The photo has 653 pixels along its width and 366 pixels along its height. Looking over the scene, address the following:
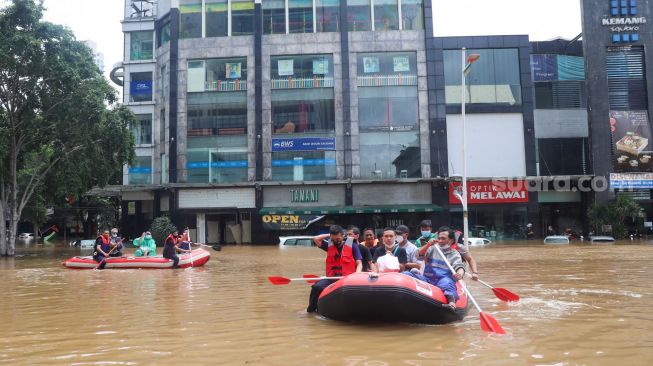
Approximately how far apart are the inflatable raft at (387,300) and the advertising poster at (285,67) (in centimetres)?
3107

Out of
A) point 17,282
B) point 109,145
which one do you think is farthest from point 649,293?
point 109,145

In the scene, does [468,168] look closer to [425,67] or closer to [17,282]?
[425,67]

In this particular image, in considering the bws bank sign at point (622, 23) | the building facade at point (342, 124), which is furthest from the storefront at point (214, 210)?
the bws bank sign at point (622, 23)

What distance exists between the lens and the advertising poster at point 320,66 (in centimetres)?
3731

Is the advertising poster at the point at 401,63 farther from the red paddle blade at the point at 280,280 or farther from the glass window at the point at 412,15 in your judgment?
the red paddle blade at the point at 280,280

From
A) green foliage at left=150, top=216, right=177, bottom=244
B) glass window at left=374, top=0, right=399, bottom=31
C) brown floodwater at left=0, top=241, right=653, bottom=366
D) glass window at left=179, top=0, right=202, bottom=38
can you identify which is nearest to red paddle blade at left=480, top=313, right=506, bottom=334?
brown floodwater at left=0, top=241, right=653, bottom=366

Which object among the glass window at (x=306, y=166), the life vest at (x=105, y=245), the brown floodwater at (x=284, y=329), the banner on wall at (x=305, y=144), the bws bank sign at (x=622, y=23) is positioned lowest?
the brown floodwater at (x=284, y=329)

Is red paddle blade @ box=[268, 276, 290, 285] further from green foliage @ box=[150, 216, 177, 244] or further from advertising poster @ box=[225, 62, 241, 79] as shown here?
advertising poster @ box=[225, 62, 241, 79]

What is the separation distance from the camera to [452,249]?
28.1 feet

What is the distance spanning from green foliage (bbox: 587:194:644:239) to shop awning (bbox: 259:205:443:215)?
10066mm

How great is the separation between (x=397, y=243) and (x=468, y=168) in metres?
28.2

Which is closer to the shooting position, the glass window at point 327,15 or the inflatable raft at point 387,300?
the inflatable raft at point 387,300

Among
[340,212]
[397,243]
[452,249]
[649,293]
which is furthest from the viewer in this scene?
[340,212]

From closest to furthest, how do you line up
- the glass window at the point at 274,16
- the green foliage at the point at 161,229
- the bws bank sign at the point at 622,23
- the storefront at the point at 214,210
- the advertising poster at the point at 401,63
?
the green foliage at the point at 161,229 < the storefront at the point at 214,210 < the advertising poster at the point at 401,63 < the bws bank sign at the point at 622,23 < the glass window at the point at 274,16
